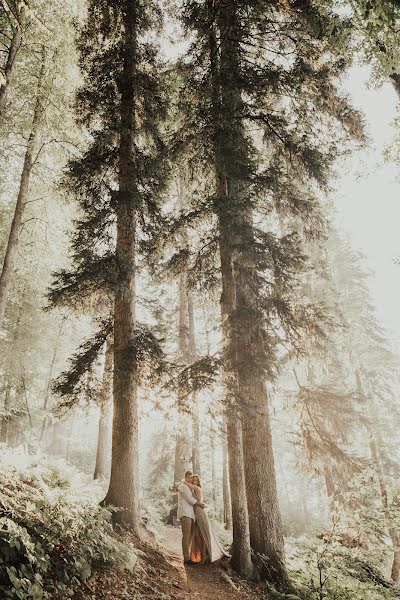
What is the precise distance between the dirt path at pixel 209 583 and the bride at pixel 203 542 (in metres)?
0.17

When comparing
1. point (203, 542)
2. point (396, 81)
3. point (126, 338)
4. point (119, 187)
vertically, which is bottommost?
point (203, 542)

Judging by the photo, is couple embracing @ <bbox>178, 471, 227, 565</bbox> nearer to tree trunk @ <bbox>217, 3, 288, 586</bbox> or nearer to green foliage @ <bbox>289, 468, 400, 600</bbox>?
tree trunk @ <bbox>217, 3, 288, 586</bbox>

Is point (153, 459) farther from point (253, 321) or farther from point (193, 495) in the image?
point (253, 321)

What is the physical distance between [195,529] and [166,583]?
179 cm

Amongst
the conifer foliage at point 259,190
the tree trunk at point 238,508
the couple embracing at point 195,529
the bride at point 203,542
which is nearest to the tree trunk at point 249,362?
the conifer foliage at point 259,190

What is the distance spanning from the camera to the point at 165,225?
8953 millimetres

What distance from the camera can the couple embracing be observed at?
23.6 ft

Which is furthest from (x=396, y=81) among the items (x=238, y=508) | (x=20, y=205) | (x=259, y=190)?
(x=20, y=205)

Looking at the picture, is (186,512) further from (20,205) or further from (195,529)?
(20,205)

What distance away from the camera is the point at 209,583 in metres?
6.39

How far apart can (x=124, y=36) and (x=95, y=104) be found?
2301 mm

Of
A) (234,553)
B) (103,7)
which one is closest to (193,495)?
(234,553)

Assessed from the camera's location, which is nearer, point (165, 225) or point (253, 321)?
point (253, 321)

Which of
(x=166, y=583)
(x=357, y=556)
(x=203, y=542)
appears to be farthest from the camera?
(x=203, y=542)
